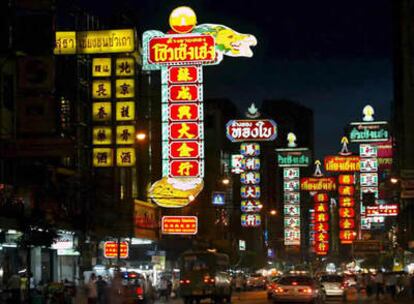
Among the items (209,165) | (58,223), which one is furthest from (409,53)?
(58,223)

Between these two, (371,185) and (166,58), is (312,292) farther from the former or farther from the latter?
(371,185)

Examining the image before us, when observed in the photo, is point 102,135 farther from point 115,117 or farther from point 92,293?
point 92,293

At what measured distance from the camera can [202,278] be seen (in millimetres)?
50312

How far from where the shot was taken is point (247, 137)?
111188 mm

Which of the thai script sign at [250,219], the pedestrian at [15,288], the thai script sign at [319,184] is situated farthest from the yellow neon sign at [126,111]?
the thai script sign at [319,184]

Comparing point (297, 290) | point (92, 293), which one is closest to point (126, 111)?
point (297, 290)

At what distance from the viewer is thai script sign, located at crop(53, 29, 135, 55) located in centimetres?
5006

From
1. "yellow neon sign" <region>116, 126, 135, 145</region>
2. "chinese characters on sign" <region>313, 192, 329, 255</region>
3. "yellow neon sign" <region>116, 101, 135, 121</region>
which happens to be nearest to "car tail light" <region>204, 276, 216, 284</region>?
"yellow neon sign" <region>116, 126, 135, 145</region>

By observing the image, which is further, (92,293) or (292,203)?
(292,203)

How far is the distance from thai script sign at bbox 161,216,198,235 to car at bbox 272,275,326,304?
79.5 feet

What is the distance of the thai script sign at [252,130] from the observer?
365 feet

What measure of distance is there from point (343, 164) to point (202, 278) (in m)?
90.4

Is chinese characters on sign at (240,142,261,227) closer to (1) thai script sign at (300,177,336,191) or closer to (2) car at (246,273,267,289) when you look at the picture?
(2) car at (246,273,267,289)

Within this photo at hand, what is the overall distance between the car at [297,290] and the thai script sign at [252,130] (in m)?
69.5
